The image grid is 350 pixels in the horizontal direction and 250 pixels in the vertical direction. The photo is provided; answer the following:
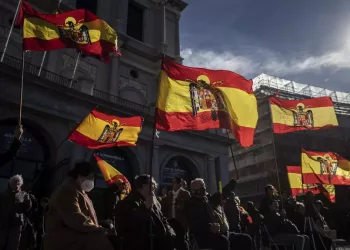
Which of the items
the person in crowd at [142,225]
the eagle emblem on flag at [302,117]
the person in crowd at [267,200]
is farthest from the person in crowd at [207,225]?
the eagle emblem on flag at [302,117]

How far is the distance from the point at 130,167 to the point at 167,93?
11.3 m

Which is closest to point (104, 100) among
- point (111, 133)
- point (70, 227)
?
point (111, 133)

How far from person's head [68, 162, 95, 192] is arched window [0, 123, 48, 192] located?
32.0ft

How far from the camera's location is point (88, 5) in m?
18.7

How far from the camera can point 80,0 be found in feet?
60.5

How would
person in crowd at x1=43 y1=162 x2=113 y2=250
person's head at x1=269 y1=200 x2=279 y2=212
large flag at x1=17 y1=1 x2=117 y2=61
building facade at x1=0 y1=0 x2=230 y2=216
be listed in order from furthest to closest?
1. building facade at x1=0 y1=0 x2=230 y2=216
2. large flag at x1=17 y1=1 x2=117 y2=61
3. person's head at x1=269 y1=200 x2=279 y2=212
4. person in crowd at x1=43 y1=162 x2=113 y2=250

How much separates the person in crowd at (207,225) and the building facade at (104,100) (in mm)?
5444

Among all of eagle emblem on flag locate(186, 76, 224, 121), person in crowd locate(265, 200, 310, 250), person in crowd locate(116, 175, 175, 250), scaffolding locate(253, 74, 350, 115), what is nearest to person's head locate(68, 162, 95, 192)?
person in crowd locate(116, 175, 175, 250)

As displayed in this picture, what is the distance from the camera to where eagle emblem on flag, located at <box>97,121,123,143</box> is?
10443 mm

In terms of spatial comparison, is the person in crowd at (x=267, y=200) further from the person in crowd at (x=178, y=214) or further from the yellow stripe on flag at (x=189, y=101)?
the person in crowd at (x=178, y=214)

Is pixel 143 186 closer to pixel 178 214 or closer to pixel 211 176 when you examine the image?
pixel 178 214

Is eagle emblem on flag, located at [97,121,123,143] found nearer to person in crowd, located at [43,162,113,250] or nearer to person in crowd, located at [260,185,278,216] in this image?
person in crowd, located at [260,185,278,216]

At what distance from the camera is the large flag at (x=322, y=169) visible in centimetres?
1227

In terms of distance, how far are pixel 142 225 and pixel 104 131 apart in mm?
6831
